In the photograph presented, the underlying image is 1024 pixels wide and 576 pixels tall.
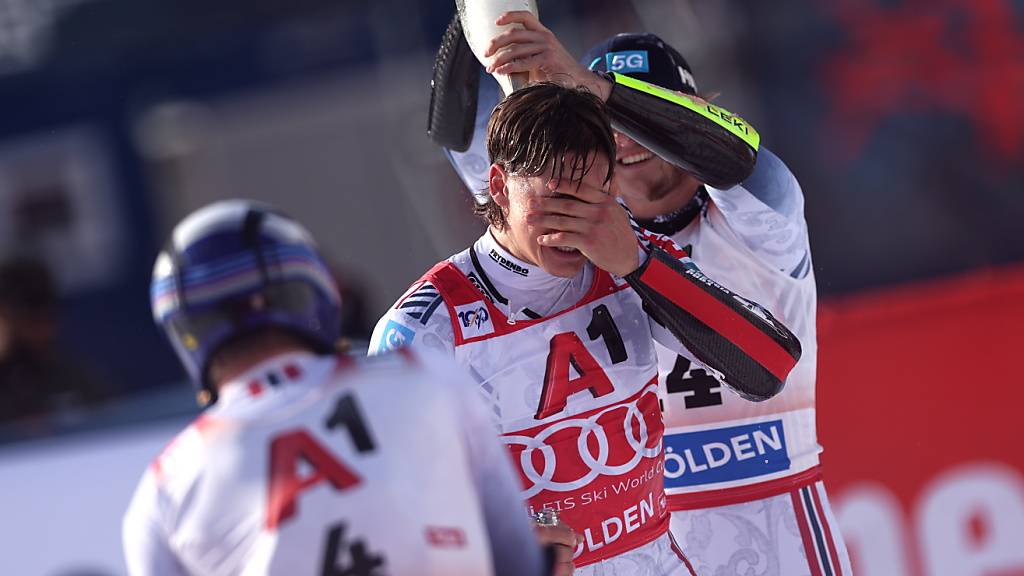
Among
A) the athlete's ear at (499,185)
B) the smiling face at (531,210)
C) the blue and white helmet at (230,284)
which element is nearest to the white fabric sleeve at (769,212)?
the smiling face at (531,210)

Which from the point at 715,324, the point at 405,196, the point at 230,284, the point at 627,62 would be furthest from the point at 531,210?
the point at 405,196

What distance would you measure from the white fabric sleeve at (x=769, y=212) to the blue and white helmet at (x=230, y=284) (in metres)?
1.19

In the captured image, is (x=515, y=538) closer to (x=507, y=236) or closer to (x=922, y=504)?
(x=507, y=236)

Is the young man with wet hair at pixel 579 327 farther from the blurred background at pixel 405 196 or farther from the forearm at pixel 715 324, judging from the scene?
the blurred background at pixel 405 196

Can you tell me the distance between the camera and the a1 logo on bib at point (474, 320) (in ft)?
9.60

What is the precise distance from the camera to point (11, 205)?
9.42 meters

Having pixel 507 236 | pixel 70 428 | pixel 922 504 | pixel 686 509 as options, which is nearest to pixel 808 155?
pixel 922 504

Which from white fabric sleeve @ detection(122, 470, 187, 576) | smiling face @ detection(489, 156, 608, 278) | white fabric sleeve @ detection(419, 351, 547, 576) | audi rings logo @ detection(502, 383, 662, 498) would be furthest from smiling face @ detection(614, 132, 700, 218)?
white fabric sleeve @ detection(122, 470, 187, 576)

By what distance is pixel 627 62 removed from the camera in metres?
3.60

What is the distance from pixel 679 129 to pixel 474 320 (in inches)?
23.0

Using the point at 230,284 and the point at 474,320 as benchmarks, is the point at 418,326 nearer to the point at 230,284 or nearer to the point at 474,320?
the point at 474,320

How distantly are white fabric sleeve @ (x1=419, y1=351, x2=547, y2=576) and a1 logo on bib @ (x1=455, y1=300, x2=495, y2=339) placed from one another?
545 millimetres

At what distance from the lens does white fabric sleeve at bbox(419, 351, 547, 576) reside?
2.34 meters

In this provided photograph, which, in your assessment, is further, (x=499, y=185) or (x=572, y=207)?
(x=499, y=185)
